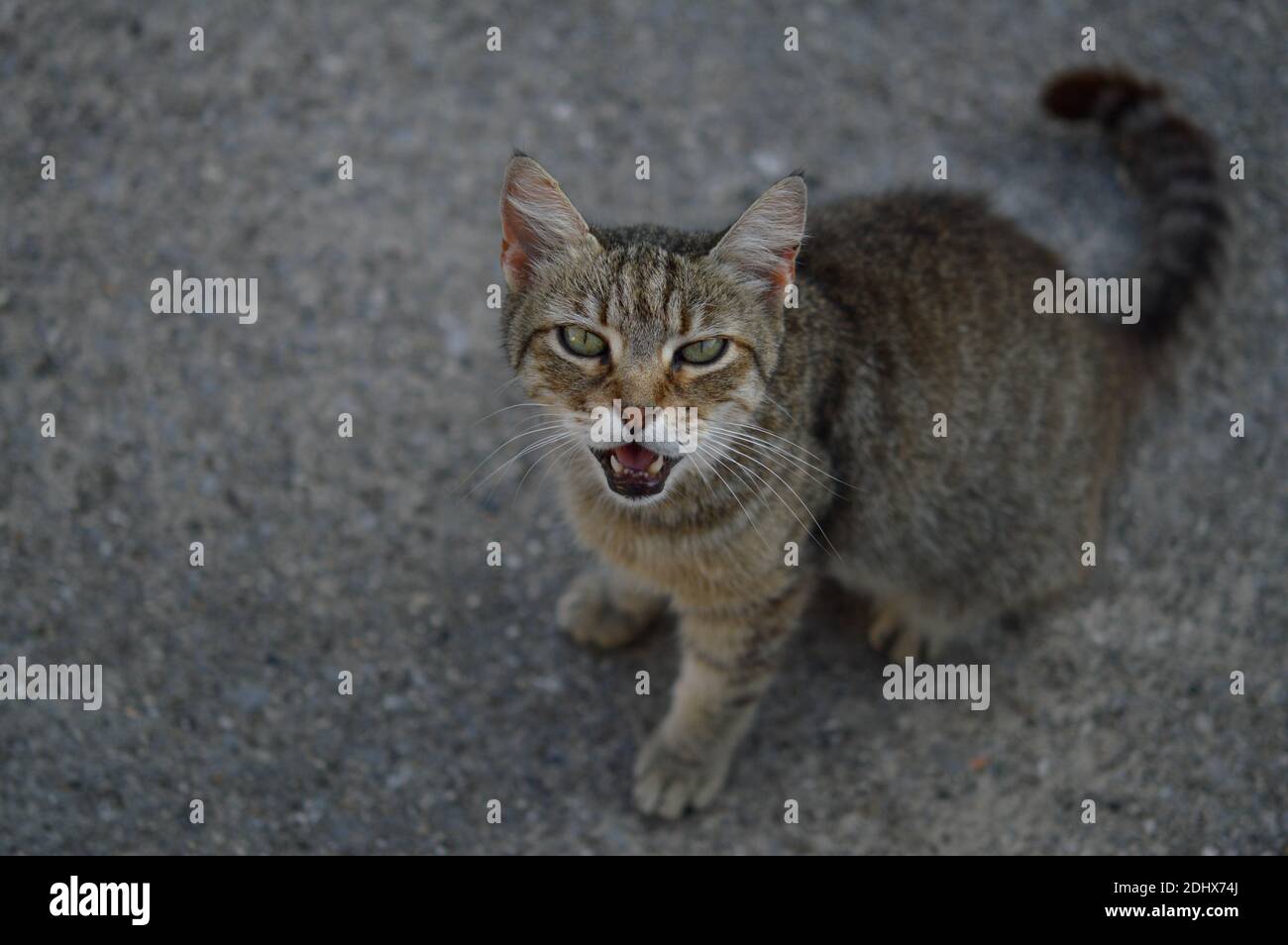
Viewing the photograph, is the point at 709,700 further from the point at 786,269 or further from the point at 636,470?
the point at 786,269

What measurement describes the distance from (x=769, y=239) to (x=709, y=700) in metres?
1.50

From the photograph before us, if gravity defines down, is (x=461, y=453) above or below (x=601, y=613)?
above

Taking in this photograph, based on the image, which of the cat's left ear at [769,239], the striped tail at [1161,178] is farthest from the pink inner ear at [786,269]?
the striped tail at [1161,178]

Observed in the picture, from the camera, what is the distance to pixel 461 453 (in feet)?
14.1

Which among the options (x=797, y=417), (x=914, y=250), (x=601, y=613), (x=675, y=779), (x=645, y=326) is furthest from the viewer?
(x=601, y=613)

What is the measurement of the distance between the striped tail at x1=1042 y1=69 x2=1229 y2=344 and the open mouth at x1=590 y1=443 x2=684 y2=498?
2.23 m

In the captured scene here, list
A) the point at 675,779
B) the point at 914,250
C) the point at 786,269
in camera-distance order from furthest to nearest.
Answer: the point at 675,779
the point at 914,250
the point at 786,269

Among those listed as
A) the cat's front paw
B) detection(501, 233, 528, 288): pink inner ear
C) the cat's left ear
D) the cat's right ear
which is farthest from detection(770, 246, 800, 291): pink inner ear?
the cat's front paw

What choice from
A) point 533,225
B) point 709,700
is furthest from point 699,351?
point 709,700

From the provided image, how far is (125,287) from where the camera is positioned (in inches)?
174

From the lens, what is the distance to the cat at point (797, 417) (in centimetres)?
293

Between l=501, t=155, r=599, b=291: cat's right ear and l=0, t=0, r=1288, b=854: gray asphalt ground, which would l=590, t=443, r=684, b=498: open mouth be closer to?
l=501, t=155, r=599, b=291: cat's right ear

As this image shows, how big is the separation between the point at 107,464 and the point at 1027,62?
4406 millimetres
